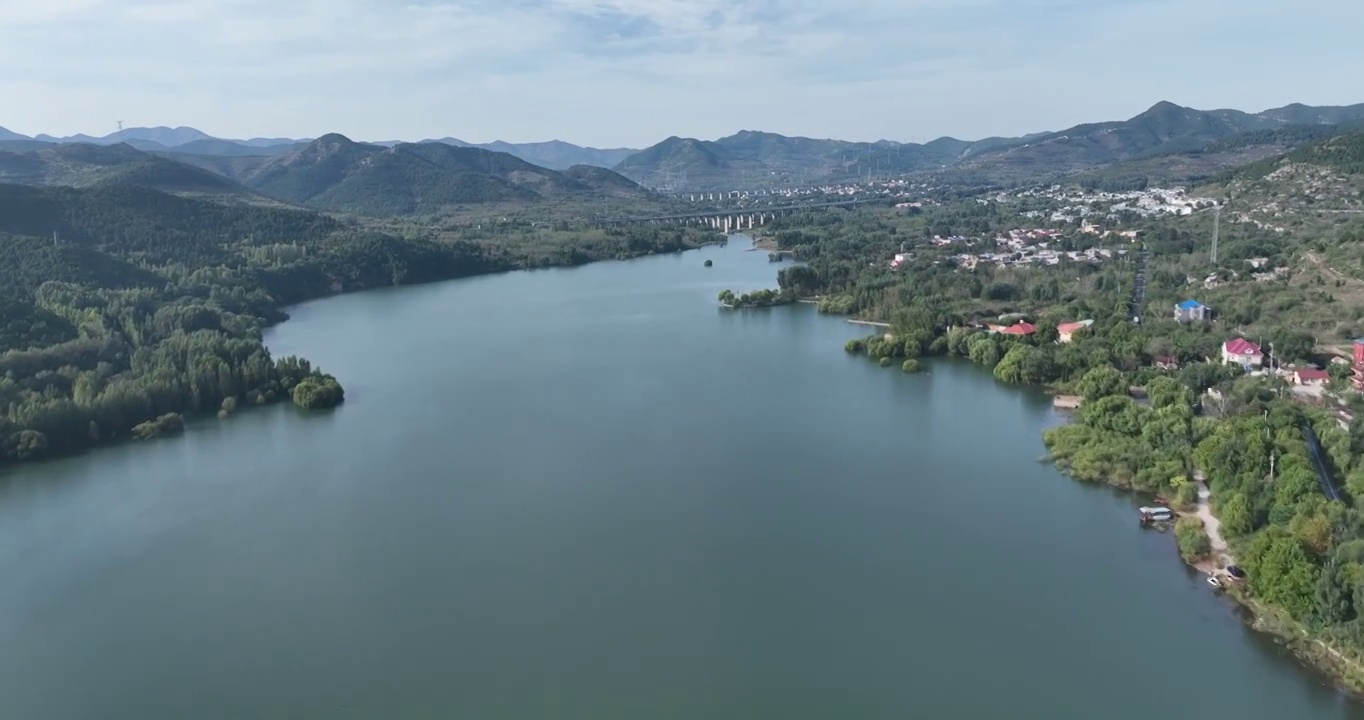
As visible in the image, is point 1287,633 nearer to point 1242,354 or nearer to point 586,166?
point 1242,354

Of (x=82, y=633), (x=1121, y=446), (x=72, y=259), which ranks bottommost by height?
(x=82, y=633)

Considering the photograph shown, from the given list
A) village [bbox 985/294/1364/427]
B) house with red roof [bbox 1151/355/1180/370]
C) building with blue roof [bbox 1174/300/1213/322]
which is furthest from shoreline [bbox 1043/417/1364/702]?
building with blue roof [bbox 1174/300/1213/322]

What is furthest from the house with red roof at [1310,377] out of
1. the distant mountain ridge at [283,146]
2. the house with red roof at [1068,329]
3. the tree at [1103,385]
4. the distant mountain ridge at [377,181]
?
the distant mountain ridge at [283,146]

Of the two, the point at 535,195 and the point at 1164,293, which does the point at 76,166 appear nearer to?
the point at 535,195

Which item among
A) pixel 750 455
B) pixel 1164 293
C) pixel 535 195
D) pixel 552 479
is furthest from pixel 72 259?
pixel 535 195

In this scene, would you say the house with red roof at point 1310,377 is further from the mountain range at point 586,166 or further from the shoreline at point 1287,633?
the mountain range at point 586,166

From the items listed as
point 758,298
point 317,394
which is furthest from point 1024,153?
point 317,394
